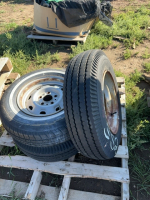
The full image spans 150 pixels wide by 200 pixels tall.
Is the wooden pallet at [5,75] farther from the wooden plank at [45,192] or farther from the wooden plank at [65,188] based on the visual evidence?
the wooden plank at [65,188]

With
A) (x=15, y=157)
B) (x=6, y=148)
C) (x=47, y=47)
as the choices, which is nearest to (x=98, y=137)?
(x=15, y=157)

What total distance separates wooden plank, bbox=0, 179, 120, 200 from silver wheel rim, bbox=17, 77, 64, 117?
0.90 meters

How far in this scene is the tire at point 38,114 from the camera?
1965 mm

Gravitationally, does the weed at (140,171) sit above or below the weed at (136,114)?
below

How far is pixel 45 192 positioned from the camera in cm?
208

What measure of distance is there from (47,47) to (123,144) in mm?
3330

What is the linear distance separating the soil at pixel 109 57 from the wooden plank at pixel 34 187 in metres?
0.16

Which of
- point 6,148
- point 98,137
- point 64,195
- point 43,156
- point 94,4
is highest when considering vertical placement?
point 94,4

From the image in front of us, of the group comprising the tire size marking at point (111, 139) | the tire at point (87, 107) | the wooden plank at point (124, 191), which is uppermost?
the tire at point (87, 107)

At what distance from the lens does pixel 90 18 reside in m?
4.35

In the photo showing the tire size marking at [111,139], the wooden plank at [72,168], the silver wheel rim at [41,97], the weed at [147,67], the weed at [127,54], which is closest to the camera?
the tire size marking at [111,139]

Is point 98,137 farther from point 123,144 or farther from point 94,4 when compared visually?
point 94,4

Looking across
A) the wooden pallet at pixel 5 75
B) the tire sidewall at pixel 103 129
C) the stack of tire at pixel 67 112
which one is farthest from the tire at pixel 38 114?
the wooden pallet at pixel 5 75

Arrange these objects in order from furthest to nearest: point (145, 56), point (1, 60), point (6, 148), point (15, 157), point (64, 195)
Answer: point (145, 56)
point (1, 60)
point (6, 148)
point (15, 157)
point (64, 195)
